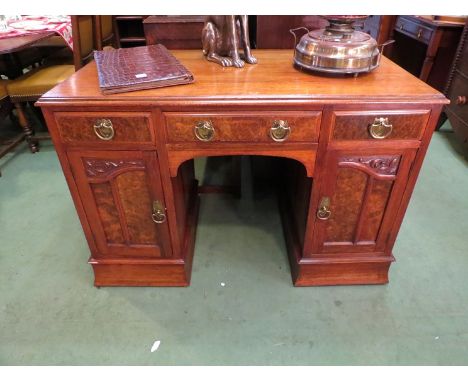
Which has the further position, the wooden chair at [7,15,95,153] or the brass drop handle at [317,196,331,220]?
the wooden chair at [7,15,95,153]

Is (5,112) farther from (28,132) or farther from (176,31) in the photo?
(176,31)

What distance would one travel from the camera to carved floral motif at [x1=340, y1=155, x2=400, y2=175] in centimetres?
104

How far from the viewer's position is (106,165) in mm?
1053

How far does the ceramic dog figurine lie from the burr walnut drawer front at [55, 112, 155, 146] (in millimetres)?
404

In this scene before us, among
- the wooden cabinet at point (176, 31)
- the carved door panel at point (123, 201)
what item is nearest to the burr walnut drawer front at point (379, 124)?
the carved door panel at point (123, 201)

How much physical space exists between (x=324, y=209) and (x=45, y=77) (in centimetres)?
219

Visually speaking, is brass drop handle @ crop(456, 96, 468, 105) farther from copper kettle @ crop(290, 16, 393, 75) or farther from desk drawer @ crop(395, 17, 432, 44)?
copper kettle @ crop(290, 16, 393, 75)

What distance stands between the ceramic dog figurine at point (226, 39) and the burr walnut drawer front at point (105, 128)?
0.40 metres

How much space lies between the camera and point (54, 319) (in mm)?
1240

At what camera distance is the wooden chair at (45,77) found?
195 cm

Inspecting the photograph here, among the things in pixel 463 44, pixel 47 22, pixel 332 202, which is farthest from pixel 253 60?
pixel 47 22

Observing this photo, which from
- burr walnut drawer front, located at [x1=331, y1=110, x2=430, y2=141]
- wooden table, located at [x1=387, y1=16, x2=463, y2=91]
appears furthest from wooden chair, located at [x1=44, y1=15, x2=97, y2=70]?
wooden table, located at [x1=387, y1=16, x2=463, y2=91]
